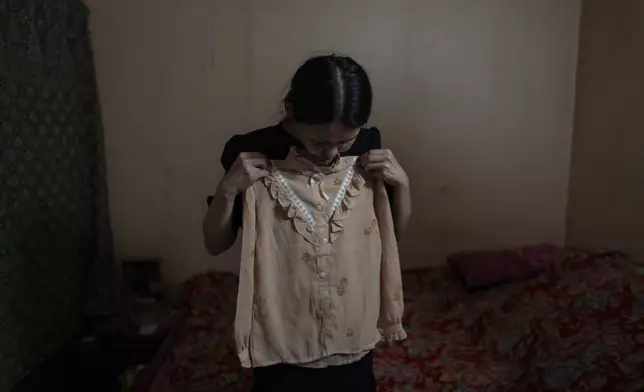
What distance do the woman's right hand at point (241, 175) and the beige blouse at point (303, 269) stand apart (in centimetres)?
5

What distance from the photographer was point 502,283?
2.35 m

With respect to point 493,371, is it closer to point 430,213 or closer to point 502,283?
point 502,283

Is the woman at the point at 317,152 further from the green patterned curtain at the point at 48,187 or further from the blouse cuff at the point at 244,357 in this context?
the green patterned curtain at the point at 48,187

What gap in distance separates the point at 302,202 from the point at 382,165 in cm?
17

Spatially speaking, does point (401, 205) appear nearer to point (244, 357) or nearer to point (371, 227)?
point (371, 227)

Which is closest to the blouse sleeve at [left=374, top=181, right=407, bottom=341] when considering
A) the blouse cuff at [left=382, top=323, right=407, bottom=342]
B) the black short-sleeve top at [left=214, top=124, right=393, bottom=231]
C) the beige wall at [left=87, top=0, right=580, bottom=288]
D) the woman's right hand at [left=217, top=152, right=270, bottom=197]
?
the blouse cuff at [left=382, top=323, right=407, bottom=342]

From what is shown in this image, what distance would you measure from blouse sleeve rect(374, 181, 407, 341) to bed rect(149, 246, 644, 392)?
625mm

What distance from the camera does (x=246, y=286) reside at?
3.70 feet

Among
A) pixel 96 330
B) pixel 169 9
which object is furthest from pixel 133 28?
pixel 96 330

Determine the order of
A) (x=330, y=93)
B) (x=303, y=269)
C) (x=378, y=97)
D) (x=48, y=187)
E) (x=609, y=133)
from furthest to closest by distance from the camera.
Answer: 1. (x=378, y=97)
2. (x=609, y=133)
3. (x=48, y=187)
4. (x=303, y=269)
5. (x=330, y=93)

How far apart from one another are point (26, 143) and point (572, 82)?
2.30 m

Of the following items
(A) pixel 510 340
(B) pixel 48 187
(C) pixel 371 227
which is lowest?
(A) pixel 510 340

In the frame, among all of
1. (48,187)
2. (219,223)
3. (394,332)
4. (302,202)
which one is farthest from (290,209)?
(48,187)

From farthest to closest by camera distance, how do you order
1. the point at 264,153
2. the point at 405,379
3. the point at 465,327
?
the point at 465,327, the point at 405,379, the point at 264,153
